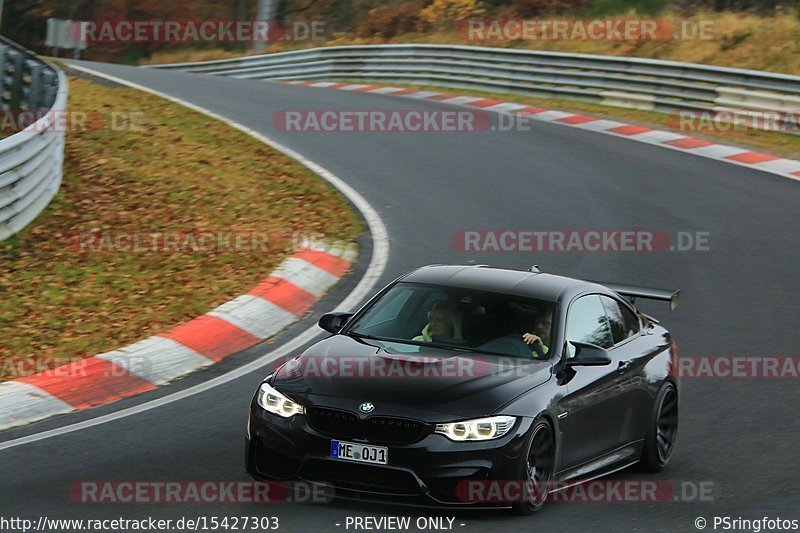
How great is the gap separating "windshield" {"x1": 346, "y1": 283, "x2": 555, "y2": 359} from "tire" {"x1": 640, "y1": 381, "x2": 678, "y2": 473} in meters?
1.22

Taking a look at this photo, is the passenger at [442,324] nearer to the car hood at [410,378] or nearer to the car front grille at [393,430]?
the car hood at [410,378]

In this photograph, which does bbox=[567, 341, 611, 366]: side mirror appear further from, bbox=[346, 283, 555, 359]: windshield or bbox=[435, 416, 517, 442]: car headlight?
bbox=[435, 416, 517, 442]: car headlight

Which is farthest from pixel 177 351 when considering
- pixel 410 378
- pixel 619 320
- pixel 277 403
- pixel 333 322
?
pixel 410 378

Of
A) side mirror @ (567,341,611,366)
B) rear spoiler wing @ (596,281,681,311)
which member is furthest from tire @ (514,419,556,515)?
rear spoiler wing @ (596,281,681,311)

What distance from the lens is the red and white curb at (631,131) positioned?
792 inches

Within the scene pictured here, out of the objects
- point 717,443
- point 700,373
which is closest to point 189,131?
point 700,373

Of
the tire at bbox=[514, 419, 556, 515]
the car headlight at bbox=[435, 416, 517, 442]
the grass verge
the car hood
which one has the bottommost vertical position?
the grass verge

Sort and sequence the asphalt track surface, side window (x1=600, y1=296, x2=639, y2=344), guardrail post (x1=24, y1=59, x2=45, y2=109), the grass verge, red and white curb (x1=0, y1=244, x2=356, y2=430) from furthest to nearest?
1. guardrail post (x1=24, y1=59, x2=45, y2=109)
2. the grass verge
3. red and white curb (x1=0, y1=244, x2=356, y2=430)
4. side window (x1=600, y1=296, x2=639, y2=344)
5. the asphalt track surface

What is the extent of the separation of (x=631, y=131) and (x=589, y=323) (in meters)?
15.3

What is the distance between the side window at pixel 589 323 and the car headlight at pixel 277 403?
6.20 feet

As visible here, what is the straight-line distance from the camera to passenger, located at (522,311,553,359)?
792cm

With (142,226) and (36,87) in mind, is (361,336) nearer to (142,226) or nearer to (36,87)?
(142,226)

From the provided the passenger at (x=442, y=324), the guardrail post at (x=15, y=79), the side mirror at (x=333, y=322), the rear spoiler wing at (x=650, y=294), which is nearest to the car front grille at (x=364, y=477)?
the passenger at (x=442, y=324)

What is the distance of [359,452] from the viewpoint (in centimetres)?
693
